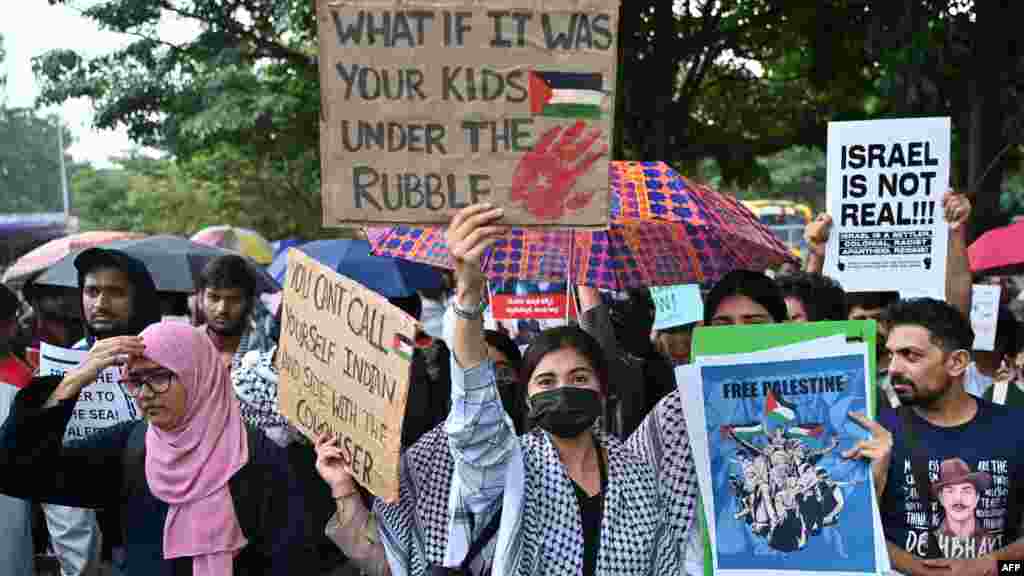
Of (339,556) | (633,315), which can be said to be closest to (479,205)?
(339,556)

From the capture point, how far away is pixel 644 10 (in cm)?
1361

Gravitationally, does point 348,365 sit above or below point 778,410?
above

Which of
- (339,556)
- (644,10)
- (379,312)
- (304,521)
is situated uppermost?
(644,10)

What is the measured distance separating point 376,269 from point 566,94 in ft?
18.6

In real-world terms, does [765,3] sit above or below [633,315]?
above

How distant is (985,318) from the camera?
6.23 meters

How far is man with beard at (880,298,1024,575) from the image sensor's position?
3.88 metres

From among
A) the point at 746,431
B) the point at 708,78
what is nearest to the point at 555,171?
the point at 746,431

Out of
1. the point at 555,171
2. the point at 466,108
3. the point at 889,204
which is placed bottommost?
the point at 889,204

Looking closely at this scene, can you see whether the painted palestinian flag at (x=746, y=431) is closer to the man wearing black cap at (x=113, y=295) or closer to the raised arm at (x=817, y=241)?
the raised arm at (x=817, y=241)

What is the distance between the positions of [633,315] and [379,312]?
118 inches

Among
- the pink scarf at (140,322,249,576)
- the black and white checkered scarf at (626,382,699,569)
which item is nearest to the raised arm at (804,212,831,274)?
the black and white checkered scarf at (626,382,699,569)

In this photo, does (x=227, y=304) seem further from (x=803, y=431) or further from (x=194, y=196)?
(x=194, y=196)

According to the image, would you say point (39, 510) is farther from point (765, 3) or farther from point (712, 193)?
point (765, 3)
